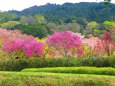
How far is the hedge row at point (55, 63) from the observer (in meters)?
23.2

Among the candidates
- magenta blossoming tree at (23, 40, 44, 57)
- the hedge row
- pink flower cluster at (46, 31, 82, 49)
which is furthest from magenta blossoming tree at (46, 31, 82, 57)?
the hedge row

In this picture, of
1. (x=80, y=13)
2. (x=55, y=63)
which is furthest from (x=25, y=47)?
(x=80, y=13)

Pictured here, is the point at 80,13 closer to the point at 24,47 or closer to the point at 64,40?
the point at 64,40

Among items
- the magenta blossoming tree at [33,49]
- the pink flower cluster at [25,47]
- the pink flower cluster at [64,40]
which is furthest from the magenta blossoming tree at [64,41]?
the pink flower cluster at [25,47]

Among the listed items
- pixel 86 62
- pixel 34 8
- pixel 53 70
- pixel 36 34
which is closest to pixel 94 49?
pixel 86 62

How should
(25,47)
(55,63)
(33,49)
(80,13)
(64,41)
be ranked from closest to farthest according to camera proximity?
(55,63), (25,47), (33,49), (64,41), (80,13)

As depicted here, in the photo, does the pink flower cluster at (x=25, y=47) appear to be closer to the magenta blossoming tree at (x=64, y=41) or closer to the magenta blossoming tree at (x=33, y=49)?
the magenta blossoming tree at (x=33, y=49)

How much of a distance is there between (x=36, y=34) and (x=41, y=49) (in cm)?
2582

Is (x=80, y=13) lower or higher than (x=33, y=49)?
lower

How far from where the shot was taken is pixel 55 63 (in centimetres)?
2412

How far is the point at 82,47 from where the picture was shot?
3575cm

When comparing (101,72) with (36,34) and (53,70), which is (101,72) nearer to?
(53,70)

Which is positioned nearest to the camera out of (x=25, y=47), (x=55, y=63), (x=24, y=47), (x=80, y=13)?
(x=55, y=63)

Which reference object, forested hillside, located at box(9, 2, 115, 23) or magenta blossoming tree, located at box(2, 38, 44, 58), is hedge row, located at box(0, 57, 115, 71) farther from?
forested hillside, located at box(9, 2, 115, 23)
